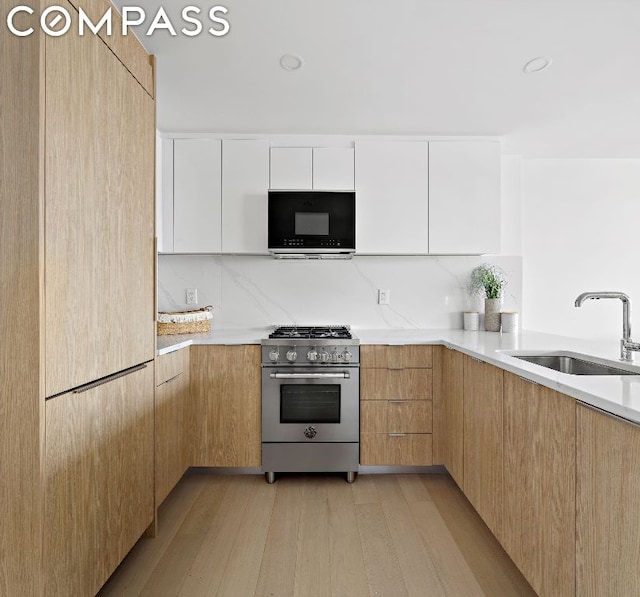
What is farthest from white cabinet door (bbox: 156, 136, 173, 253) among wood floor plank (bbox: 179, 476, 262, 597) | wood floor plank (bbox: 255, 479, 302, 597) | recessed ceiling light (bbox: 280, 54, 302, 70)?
wood floor plank (bbox: 255, 479, 302, 597)

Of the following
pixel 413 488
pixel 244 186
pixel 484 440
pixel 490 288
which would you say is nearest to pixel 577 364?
pixel 484 440

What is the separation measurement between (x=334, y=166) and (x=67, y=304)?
89.1 inches

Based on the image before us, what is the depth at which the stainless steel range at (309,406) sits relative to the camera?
295 centimetres

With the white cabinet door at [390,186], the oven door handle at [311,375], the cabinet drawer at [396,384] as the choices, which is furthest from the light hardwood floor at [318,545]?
the white cabinet door at [390,186]

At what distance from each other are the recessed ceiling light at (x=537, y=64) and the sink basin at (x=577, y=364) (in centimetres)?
143

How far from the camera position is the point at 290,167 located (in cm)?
331

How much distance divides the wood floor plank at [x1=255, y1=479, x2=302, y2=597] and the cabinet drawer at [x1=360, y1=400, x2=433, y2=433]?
58 centimetres

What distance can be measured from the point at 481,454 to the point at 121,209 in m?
1.90

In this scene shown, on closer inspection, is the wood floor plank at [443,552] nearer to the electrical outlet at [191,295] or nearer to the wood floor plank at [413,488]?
the wood floor plank at [413,488]

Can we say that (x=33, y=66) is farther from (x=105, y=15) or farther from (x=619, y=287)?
(x=619, y=287)

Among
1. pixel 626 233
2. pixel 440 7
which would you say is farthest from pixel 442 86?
pixel 626 233

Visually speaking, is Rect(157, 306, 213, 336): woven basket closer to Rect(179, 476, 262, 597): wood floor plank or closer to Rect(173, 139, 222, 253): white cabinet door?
Rect(173, 139, 222, 253): white cabinet door

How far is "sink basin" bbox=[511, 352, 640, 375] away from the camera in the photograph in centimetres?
193

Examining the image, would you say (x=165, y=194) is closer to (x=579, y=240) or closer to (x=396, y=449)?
(x=396, y=449)
